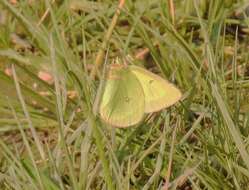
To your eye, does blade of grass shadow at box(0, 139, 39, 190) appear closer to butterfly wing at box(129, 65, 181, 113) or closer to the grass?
the grass

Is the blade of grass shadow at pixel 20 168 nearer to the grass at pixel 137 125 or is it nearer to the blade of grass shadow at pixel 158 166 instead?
the grass at pixel 137 125

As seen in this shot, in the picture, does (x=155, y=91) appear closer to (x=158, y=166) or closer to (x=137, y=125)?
(x=137, y=125)

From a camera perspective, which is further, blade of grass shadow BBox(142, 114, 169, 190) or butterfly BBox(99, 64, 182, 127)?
butterfly BBox(99, 64, 182, 127)

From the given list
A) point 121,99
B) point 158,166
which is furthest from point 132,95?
point 158,166

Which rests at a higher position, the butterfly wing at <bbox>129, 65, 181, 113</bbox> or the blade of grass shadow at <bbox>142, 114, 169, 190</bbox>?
the butterfly wing at <bbox>129, 65, 181, 113</bbox>

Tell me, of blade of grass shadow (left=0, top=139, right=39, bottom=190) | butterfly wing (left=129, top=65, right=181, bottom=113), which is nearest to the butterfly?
butterfly wing (left=129, top=65, right=181, bottom=113)
